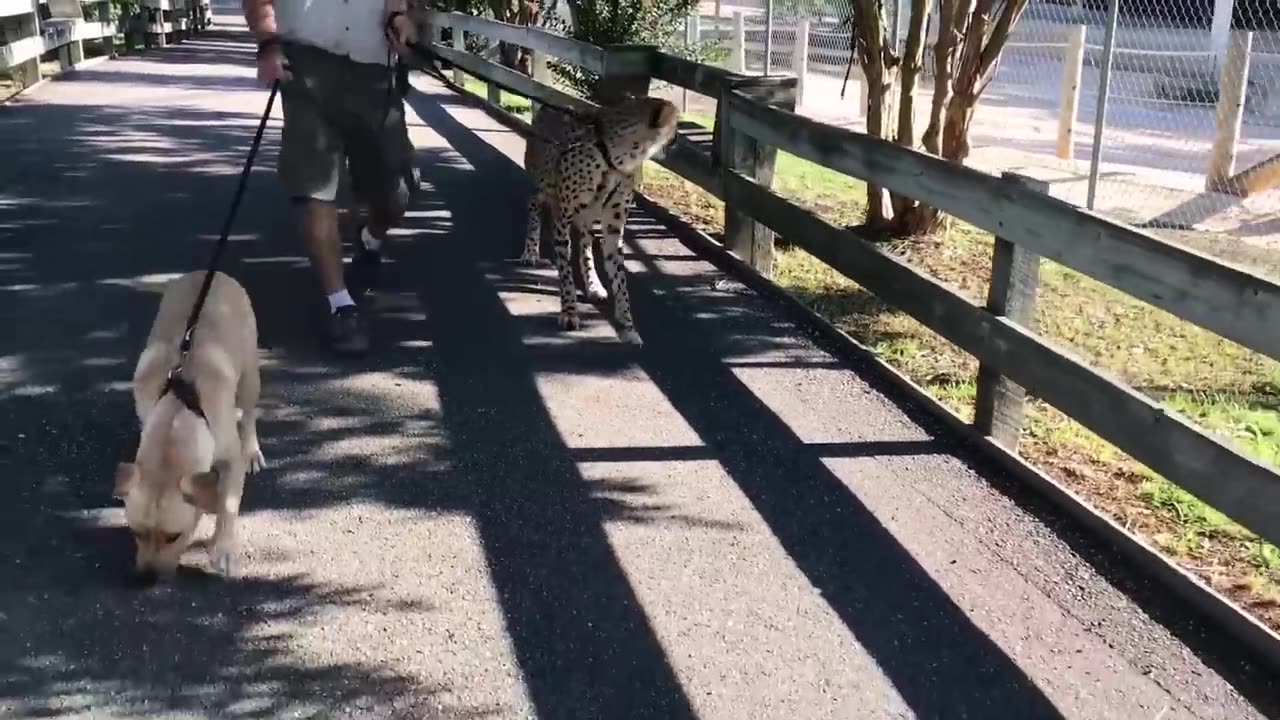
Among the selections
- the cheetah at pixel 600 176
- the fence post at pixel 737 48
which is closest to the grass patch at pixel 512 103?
the fence post at pixel 737 48

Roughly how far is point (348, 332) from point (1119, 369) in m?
3.83

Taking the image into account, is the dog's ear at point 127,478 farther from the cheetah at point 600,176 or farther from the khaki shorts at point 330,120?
the cheetah at point 600,176

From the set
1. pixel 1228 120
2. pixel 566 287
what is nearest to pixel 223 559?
Answer: pixel 566 287

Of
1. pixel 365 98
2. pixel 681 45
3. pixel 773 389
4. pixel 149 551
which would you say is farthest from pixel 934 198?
pixel 681 45

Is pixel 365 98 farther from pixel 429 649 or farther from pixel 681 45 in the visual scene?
pixel 681 45

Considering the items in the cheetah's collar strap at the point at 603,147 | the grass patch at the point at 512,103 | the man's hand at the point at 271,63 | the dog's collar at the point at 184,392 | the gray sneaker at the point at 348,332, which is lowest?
the gray sneaker at the point at 348,332

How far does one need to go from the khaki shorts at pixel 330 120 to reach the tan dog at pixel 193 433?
129 centimetres

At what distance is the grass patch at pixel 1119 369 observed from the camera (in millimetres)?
4359

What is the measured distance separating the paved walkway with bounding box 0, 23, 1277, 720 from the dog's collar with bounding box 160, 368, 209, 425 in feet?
1.83

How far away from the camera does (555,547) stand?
13.6ft

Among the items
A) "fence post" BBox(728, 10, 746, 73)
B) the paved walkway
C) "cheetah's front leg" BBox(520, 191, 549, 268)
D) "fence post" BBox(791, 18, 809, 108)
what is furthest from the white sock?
"fence post" BBox(728, 10, 746, 73)

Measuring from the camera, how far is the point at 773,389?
5629 millimetres

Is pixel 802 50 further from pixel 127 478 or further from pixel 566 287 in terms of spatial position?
pixel 127 478

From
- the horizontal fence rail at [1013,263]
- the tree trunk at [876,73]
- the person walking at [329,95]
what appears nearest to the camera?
the horizontal fence rail at [1013,263]
